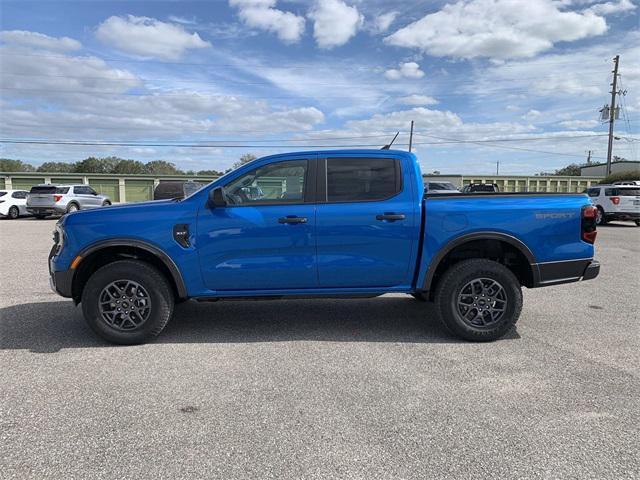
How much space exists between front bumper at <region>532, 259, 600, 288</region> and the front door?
2.29 meters

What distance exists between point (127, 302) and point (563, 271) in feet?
14.4

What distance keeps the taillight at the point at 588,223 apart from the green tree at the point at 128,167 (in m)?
90.7

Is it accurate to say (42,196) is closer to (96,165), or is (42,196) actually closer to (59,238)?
(59,238)

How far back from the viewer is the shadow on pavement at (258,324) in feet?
16.0

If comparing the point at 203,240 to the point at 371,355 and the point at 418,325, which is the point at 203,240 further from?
the point at 418,325

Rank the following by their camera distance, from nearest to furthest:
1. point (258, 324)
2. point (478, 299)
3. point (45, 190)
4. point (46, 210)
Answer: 1. point (478, 299)
2. point (258, 324)
3. point (46, 210)
4. point (45, 190)

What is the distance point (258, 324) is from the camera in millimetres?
5406

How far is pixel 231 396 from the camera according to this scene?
11.8ft

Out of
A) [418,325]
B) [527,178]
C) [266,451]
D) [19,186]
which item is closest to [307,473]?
[266,451]

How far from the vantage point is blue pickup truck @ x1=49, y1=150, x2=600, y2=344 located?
4.62m

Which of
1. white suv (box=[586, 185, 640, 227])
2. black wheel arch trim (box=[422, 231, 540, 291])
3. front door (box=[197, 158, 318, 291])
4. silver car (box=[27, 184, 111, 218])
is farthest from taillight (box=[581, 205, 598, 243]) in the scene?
silver car (box=[27, 184, 111, 218])

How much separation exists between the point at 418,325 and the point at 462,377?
57.5 inches

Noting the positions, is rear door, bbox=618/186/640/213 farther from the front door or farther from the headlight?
the headlight

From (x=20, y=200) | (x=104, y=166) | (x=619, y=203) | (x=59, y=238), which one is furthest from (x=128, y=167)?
(x=59, y=238)
